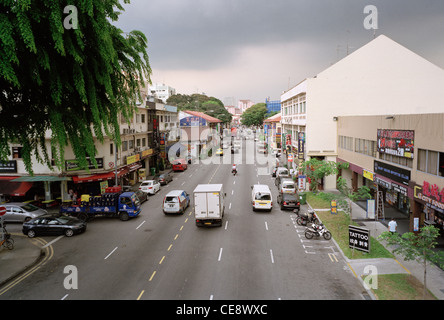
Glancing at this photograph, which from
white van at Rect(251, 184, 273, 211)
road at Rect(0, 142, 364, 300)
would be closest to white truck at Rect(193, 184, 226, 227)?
road at Rect(0, 142, 364, 300)

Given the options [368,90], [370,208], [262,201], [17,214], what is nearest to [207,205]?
[262,201]

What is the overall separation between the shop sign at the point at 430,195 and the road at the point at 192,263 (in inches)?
218

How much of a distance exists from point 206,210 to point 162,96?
155 metres

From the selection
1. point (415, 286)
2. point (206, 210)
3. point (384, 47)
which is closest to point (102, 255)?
point (206, 210)

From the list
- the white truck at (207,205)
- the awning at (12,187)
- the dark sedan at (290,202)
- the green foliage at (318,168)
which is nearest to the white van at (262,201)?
the dark sedan at (290,202)

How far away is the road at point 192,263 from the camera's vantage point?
13492 mm

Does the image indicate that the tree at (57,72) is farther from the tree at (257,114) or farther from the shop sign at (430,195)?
the tree at (257,114)

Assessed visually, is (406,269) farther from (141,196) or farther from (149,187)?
(149,187)

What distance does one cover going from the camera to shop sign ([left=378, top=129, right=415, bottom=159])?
20234 mm

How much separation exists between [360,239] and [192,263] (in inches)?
358

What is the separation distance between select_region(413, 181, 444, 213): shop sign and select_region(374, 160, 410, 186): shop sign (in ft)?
4.81

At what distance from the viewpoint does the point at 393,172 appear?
22.1m

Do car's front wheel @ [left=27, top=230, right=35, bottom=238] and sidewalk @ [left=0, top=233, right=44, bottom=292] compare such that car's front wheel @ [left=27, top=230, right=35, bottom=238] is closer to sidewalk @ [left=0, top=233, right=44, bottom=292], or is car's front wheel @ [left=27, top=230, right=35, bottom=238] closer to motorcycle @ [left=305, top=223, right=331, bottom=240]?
sidewalk @ [left=0, top=233, right=44, bottom=292]

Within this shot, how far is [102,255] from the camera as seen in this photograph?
18.1 metres
